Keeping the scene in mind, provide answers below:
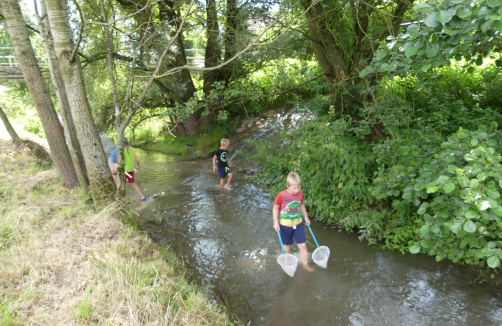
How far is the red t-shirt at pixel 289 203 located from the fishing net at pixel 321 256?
0.63m

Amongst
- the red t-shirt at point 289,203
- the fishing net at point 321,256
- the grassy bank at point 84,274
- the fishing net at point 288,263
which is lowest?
the fishing net at point 321,256

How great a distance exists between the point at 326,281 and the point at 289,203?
1.28 metres

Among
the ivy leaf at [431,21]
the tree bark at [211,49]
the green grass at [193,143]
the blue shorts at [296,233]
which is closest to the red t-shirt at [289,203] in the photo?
the blue shorts at [296,233]

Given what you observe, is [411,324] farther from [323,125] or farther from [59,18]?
→ [59,18]

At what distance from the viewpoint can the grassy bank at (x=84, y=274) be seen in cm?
270

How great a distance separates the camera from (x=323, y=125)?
5684 mm

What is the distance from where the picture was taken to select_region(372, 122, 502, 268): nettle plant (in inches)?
100.0

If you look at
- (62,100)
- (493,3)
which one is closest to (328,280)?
(493,3)

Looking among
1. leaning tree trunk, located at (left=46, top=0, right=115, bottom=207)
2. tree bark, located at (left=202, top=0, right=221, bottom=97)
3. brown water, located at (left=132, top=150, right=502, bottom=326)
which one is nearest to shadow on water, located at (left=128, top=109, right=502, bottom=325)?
brown water, located at (left=132, top=150, right=502, bottom=326)

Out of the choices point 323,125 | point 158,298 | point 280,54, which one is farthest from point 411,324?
point 280,54

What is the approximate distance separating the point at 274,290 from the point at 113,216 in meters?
2.90

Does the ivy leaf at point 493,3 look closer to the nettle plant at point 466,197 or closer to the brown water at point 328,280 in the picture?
the nettle plant at point 466,197

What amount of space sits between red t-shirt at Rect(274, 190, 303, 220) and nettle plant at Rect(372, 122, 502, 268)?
1.39m

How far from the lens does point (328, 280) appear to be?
4066 millimetres
